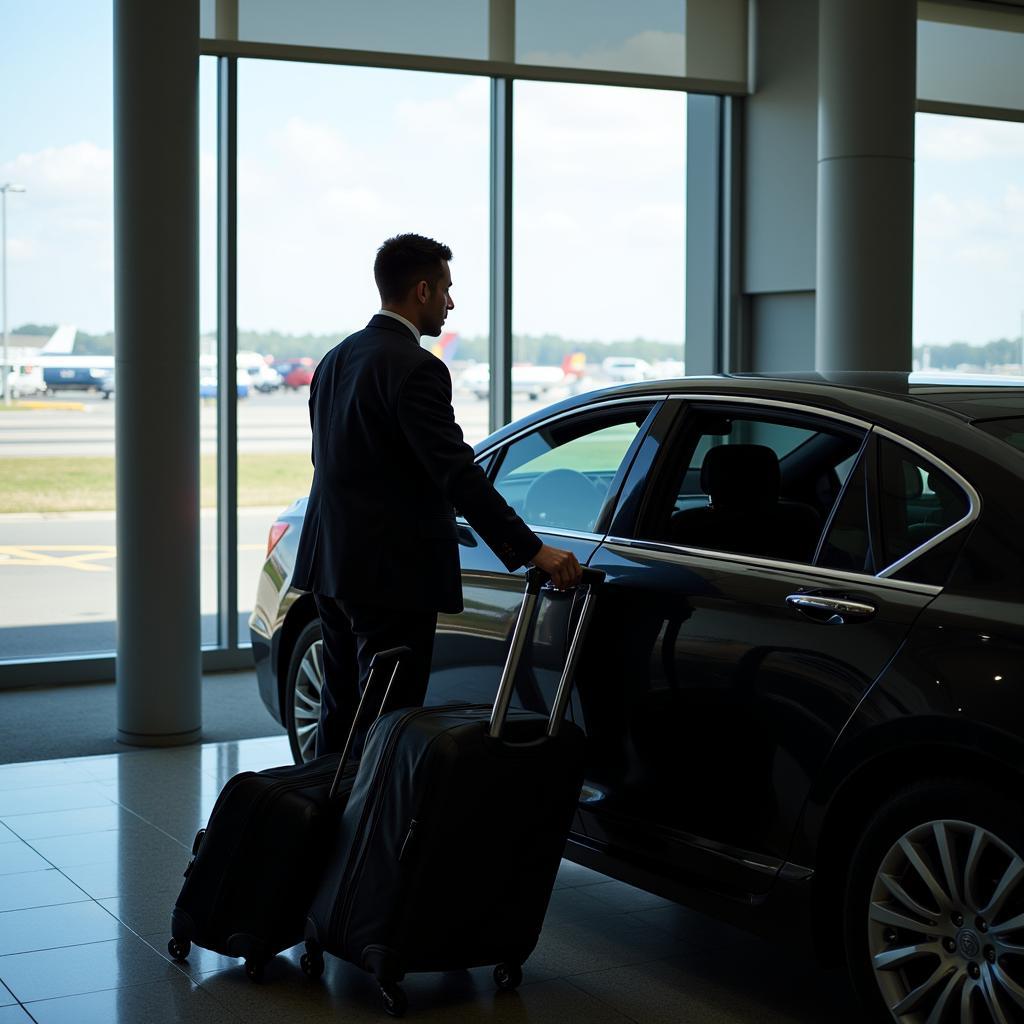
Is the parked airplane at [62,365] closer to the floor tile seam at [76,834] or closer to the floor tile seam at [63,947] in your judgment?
the floor tile seam at [76,834]

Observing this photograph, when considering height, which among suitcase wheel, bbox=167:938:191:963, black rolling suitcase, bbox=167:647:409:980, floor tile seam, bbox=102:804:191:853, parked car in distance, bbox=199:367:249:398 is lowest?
floor tile seam, bbox=102:804:191:853

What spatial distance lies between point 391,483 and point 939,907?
1.63m

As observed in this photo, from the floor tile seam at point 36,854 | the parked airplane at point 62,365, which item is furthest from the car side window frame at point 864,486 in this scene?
the parked airplane at point 62,365

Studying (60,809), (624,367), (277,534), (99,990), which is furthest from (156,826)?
(624,367)

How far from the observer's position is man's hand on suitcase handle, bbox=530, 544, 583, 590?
336cm

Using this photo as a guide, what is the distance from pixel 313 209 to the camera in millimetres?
7898

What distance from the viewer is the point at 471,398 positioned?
847 centimetres

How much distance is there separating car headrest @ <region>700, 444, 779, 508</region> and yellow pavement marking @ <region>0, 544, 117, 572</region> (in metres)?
4.47

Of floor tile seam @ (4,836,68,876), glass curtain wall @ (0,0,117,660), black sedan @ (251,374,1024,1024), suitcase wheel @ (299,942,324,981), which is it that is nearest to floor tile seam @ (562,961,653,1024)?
black sedan @ (251,374,1024,1024)

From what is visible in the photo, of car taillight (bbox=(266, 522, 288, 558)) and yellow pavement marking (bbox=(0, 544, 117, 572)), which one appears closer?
car taillight (bbox=(266, 522, 288, 558))

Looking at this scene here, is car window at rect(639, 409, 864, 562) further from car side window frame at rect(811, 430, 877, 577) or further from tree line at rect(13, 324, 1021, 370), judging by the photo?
tree line at rect(13, 324, 1021, 370)

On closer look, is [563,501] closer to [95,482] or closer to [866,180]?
[866,180]

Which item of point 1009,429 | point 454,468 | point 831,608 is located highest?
point 1009,429

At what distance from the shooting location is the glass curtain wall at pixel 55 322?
7.25 meters
